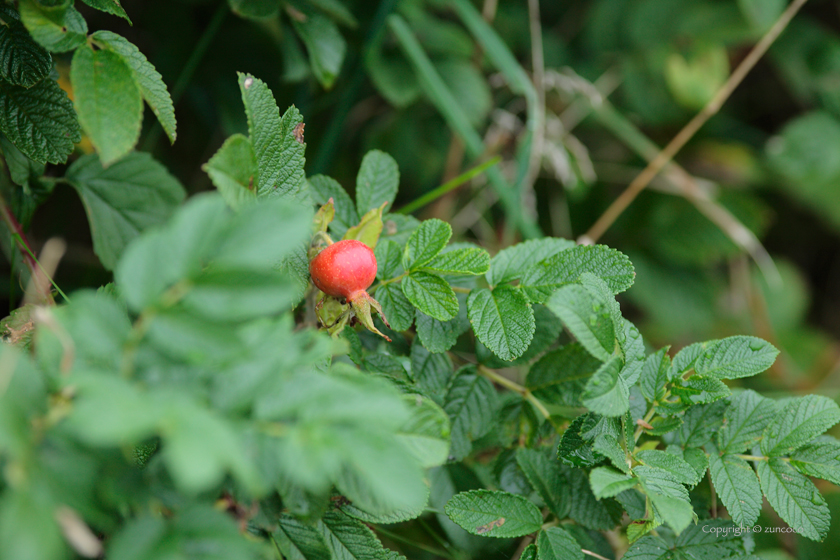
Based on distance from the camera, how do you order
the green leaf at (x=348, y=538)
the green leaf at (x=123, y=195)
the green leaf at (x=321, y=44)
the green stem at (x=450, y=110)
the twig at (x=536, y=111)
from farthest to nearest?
the twig at (x=536, y=111)
the green stem at (x=450, y=110)
the green leaf at (x=321, y=44)
the green leaf at (x=123, y=195)
the green leaf at (x=348, y=538)

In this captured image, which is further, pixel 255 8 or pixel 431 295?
pixel 255 8

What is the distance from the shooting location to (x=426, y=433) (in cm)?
59

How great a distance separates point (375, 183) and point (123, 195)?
0.43 meters

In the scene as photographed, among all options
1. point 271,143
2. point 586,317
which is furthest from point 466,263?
point 271,143

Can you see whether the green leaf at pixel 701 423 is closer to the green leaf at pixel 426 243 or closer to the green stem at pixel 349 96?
the green leaf at pixel 426 243

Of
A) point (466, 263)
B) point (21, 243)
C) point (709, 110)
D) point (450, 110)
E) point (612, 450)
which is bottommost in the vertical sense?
point (21, 243)

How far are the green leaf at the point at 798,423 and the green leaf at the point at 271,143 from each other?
0.69m

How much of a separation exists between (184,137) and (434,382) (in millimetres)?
1251

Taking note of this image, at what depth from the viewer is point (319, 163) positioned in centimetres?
126

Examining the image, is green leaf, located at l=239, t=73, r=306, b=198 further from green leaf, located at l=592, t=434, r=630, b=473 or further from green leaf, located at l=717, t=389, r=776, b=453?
green leaf, located at l=717, t=389, r=776, b=453

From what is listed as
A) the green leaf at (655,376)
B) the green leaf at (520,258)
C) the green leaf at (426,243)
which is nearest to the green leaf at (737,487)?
the green leaf at (655,376)

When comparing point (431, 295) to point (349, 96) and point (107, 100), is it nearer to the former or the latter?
point (107, 100)

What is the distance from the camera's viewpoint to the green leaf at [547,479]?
785mm

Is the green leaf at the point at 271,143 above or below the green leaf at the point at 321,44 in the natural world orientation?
below
